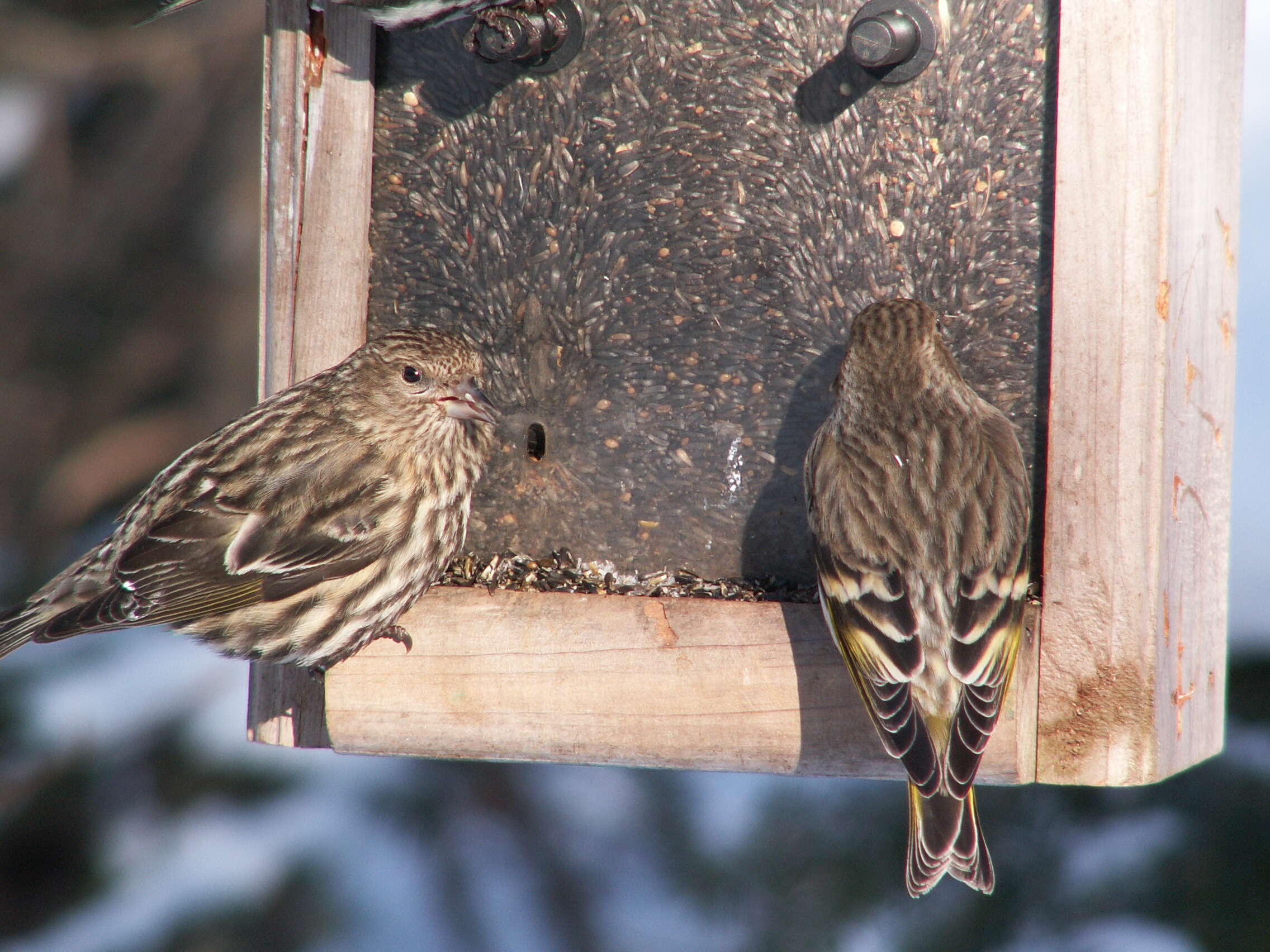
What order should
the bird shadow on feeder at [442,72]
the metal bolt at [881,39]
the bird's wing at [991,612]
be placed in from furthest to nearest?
the bird shadow on feeder at [442,72] → the metal bolt at [881,39] → the bird's wing at [991,612]

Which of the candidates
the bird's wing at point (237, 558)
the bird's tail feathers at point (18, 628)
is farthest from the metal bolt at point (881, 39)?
the bird's tail feathers at point (18, 628)

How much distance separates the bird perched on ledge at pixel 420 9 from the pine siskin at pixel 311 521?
71 cm

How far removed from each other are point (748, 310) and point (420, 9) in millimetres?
1009

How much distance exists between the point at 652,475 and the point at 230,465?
1003mm

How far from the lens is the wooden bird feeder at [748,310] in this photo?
2910 mm

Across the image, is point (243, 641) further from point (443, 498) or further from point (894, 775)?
point (894, 775)

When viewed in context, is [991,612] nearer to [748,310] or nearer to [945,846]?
[945,846]

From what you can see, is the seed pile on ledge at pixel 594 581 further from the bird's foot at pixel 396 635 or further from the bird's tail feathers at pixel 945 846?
the bird's tail feathers at pixel 945 846

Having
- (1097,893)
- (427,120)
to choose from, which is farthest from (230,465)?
(1097,893)

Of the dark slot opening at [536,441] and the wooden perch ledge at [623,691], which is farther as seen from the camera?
the dark slot opening at [536,441]

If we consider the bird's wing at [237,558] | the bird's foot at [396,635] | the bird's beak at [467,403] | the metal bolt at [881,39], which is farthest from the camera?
the bird's beak at [467,403]

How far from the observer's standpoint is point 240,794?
18.6ft

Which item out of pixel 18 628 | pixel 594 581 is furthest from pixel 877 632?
pixel 18 628

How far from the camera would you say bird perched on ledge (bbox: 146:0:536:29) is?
3260mm
